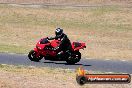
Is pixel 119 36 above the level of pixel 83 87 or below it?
below

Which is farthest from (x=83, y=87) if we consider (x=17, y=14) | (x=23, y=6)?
(x=23, y=6)

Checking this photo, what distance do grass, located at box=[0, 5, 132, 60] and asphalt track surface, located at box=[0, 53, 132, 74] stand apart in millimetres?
4501

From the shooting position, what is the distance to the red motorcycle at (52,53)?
82.2 feet

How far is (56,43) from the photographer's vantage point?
25281 mm

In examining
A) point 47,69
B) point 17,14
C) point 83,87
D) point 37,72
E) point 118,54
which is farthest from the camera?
point 17,14

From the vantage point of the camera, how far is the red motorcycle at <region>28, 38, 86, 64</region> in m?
25.0

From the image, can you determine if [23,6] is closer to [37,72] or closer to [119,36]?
[119,36]

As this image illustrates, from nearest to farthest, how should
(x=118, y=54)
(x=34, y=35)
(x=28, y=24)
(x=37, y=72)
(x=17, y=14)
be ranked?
(x=37, y=72) < (x=118, y=54) < (x=34, y=35) < (x=28, y=24) < (x=17, y=14)

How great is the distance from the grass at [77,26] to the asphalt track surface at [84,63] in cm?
450

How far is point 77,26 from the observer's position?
49.3 meters

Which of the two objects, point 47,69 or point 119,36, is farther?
point 119,36

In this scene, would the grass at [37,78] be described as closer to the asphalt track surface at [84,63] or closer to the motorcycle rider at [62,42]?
the asphalt track surface at [84,63]

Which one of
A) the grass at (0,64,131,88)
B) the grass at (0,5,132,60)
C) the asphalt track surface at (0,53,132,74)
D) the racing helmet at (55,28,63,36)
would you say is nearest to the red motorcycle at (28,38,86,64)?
the asphalt track surface at (0,53,132,74)

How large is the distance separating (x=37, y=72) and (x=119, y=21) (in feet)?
106
